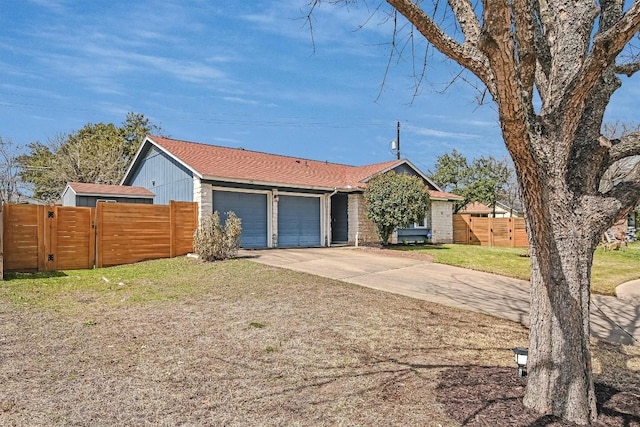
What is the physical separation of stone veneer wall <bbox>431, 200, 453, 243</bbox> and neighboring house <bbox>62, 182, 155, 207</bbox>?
1440 centimetres

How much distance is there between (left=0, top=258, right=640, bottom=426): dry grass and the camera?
311cm

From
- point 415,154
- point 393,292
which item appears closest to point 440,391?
point 393,292

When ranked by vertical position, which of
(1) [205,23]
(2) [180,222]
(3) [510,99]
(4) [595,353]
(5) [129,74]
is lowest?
(4) [595,353]

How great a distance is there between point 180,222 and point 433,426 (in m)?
11.2

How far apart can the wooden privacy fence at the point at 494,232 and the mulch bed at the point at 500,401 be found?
2062cm

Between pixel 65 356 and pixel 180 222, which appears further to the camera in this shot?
pixel 180 222

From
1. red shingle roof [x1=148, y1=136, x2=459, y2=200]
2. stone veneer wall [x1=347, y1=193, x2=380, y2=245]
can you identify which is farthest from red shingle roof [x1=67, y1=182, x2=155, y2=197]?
stone veneer wall [x1=347, y1=193, x2=380, y2=245]

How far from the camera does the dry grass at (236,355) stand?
311 centimetres

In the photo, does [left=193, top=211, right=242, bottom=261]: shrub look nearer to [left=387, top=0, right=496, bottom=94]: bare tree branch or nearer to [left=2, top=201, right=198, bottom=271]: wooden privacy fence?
[left=2, top=201, right=198, bottom=271]: wooden privacy fence

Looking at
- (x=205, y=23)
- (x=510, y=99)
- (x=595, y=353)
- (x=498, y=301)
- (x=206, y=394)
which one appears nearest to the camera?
(x=510, y=99)

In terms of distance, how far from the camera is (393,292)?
7922mm

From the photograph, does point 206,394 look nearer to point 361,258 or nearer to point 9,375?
point 9,375

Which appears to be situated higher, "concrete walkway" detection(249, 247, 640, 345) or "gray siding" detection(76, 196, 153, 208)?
"gray siding" detection(76, 196, 153, 208)

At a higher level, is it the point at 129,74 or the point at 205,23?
the point at 129,74
